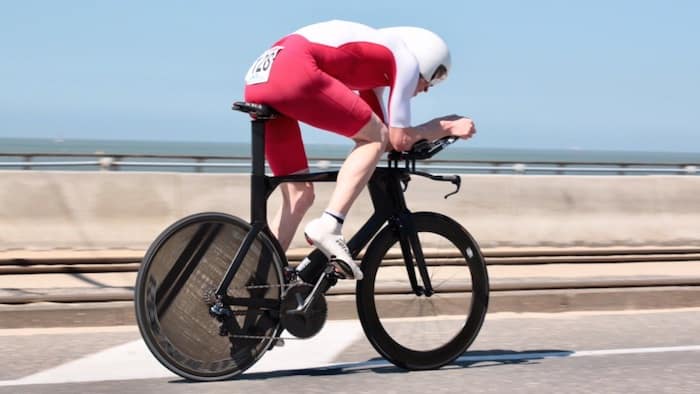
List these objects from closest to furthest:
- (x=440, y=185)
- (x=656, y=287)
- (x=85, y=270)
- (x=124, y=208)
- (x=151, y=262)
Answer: (x=151, y=262)
(x=656, y=287)
(x=85, y=270)
(x=124, y=208)
(x=440, y=185)

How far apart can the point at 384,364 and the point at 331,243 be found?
0.93m

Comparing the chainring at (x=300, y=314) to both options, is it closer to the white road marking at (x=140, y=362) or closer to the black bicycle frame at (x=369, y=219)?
the black bicycle frame at (x=369, y=219)

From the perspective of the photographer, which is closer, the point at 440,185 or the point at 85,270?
the point at 85,270

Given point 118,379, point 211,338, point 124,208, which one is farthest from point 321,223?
point 124,208

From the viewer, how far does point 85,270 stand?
11.2m

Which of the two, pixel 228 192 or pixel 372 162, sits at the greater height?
pixel 372 162

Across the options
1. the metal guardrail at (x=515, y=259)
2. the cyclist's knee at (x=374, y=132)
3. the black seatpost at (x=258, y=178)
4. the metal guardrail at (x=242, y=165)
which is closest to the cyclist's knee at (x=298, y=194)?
the black seatpost at (x=258, y=178)

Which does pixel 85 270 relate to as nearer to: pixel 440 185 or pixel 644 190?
pixel 440 185

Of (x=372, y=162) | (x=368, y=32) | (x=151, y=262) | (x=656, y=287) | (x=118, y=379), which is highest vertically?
(x=368, y=32)

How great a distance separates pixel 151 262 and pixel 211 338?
47 centimetres

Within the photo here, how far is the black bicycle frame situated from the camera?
5.77m

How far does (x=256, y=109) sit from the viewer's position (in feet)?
18.6

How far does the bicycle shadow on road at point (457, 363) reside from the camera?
6.04 m

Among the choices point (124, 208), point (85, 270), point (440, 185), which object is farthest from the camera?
point (440, 185)
